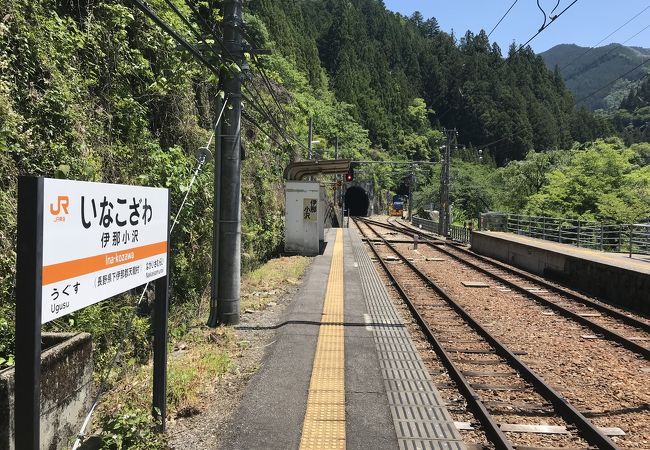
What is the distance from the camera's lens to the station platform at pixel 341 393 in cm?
416

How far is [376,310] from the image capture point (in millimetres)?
9531

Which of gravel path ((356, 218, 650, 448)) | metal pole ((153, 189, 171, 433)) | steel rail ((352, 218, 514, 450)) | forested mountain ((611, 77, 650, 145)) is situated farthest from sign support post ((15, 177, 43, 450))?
forested mountain ((611, 77, 650, 145))

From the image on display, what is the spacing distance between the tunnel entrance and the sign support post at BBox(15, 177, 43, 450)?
82169 mm

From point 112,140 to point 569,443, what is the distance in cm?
770

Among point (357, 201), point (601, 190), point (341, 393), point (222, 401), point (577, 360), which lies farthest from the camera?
point (357, 201)

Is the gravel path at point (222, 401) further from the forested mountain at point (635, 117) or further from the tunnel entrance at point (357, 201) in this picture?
the forested mountain at point (635, 117)

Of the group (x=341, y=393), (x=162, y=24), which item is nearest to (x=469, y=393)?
(x=341, y=393)

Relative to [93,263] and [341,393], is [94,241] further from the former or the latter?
[341,393]

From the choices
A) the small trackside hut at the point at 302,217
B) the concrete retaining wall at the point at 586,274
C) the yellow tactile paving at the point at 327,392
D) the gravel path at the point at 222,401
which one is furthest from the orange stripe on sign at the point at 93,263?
the small trackside hut at the point at 302,217

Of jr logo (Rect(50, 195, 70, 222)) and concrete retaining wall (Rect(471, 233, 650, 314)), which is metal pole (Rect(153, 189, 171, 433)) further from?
concrete retaining wall (Rect(471, 233, 650, 314))

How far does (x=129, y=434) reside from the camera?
11.7 feet

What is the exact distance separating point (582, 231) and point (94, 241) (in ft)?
83.2

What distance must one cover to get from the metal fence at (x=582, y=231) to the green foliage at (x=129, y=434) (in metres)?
17.2

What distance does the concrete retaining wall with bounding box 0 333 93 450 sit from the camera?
3135 millimetres
